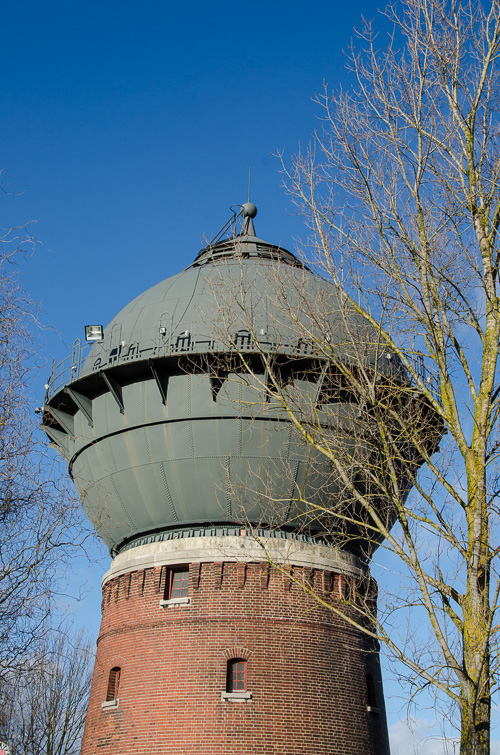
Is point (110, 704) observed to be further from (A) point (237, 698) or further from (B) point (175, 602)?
(A) point (237, 698)

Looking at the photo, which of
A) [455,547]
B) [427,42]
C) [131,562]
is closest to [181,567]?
[131,562]

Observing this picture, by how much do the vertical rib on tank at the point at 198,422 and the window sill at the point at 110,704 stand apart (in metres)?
3.19

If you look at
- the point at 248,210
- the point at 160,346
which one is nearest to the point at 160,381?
the point at 160,346

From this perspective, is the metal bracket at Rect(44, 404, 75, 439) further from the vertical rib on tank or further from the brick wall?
the brick wall

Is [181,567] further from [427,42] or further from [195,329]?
[427,42]

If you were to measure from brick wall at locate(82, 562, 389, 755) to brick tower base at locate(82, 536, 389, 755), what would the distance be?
0.06ft

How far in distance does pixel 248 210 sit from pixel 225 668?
12.7 m

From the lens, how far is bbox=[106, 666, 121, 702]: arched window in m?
14.2

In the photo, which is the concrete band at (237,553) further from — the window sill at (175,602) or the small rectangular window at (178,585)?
the window sill at (175,602)

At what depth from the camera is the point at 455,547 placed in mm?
7805

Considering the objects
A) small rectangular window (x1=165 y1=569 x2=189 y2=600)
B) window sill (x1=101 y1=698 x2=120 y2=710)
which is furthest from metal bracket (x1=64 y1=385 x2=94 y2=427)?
window sill (x1=101 y1=698 x2=120 y2=710)

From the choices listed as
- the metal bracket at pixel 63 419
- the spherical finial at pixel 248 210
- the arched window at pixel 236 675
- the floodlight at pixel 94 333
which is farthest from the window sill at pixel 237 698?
the spherical finial at pixel 248 210

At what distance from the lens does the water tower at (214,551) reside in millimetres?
12953

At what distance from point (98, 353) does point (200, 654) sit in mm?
6582
